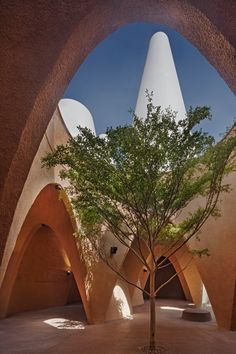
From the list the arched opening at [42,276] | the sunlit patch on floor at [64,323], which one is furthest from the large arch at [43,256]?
the sunlit patch on floor at [64,323]

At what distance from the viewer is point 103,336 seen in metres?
6.88

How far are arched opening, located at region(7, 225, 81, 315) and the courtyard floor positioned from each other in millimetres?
1493

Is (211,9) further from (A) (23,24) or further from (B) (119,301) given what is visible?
(B) (119,301)

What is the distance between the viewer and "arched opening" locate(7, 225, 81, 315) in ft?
36.3

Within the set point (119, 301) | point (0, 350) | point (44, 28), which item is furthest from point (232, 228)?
point (44, 28)

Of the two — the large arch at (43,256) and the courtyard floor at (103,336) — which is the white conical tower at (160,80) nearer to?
the large arch at (43,256)

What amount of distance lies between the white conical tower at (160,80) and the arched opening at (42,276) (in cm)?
959

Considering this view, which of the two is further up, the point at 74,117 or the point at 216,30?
the point at 74,117

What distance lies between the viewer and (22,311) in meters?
10.9

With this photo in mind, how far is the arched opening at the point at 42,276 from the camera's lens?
11.1 metres

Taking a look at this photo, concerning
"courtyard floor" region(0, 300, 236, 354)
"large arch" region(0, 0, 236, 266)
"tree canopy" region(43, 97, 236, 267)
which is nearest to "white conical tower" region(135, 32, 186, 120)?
"tree canopy" region(43, 97, 236, 267)

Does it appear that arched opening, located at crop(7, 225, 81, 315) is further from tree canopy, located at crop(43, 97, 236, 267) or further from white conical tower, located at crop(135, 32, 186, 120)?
white conical tower, located at crop(135, 32, 186, 120)

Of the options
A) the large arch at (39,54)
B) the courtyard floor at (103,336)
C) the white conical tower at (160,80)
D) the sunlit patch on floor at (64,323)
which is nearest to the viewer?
the large arch at (39,54)

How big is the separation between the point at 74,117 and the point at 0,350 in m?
15.1
